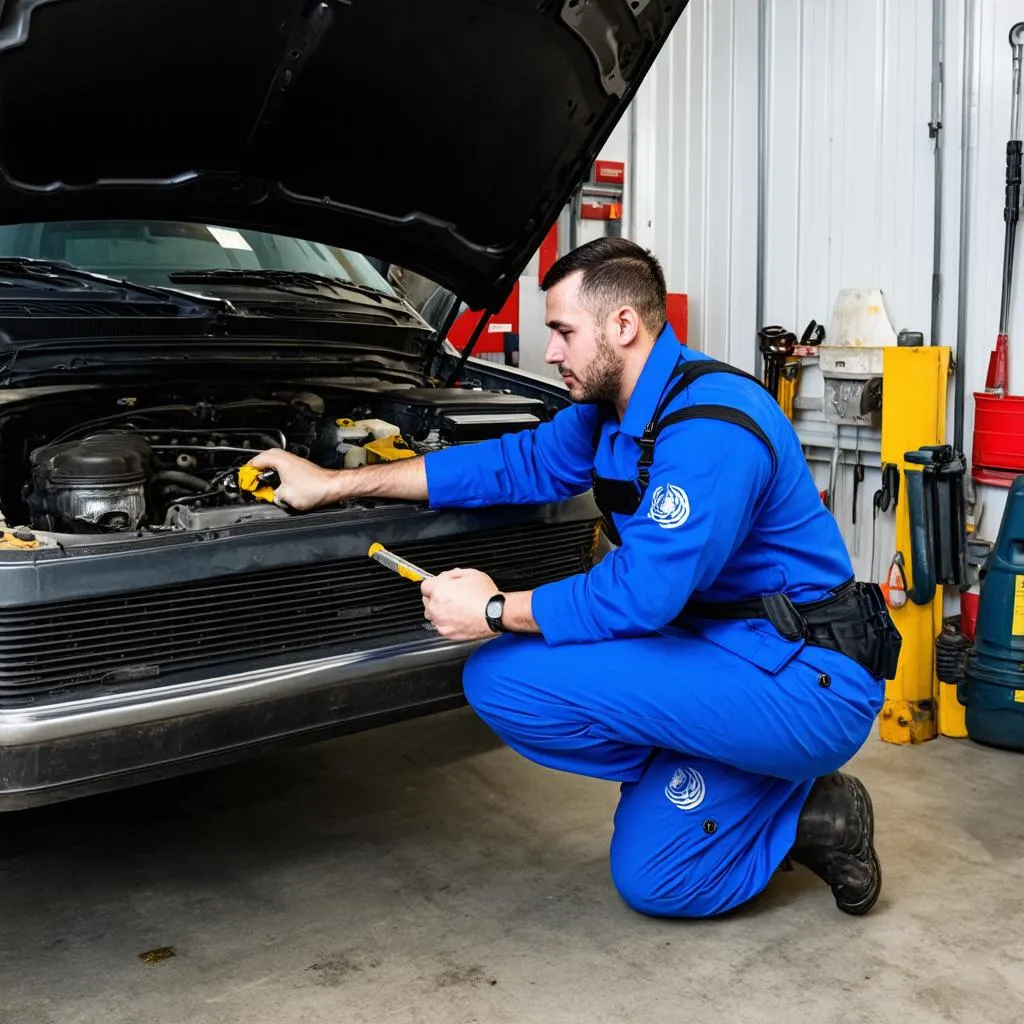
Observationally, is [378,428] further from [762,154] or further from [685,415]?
[762,154]

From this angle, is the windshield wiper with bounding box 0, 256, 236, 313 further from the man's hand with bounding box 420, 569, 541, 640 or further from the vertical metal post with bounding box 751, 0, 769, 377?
the vertical metal post with bounding box 751, 0, 769, 377

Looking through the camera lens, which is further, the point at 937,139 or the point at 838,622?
the point at 937,139

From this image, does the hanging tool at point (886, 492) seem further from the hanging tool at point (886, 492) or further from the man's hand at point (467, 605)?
the man's hand at point (467, 605)

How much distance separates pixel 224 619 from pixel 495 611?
1.64 feet

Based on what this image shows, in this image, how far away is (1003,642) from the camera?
11.1 feet

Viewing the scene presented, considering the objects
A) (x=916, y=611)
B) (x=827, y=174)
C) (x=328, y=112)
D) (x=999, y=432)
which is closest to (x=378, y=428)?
(x=328, y=112)

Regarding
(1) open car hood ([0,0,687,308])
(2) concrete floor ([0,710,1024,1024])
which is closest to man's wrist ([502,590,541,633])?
(2) concrete floor ([0,710,1024,1024])

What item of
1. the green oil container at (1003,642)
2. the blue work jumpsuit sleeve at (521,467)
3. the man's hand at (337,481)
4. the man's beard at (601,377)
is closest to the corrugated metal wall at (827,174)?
the green oil container at (1003,642)

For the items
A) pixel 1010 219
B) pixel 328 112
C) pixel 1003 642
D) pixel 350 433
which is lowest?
pixel 1003 642

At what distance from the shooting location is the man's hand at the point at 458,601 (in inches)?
85.8

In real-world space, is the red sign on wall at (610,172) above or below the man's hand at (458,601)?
above

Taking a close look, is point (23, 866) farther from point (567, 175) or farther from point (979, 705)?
point (979, 705)

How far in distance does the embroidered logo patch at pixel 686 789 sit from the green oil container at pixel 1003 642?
1504 mm

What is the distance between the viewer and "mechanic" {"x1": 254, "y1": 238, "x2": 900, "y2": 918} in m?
2.12
